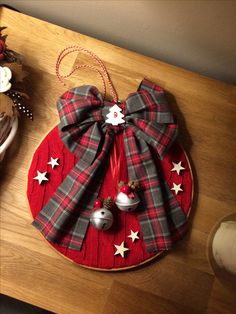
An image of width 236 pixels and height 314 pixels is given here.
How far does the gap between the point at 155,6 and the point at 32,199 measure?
44 centimetres

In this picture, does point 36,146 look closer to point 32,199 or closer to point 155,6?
point 32,199

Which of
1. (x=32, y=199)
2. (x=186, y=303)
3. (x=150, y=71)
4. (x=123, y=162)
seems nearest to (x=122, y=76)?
(x=150, y=71)

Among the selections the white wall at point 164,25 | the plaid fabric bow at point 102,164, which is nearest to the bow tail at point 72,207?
the plaid fabric bow at point 102,164

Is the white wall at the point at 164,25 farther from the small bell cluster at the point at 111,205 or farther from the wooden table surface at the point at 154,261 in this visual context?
the small bell cluster at the point at 111,205

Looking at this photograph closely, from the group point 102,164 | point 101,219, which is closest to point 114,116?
point 102,164

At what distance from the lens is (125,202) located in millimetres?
586

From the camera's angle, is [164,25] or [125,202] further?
[164,25]

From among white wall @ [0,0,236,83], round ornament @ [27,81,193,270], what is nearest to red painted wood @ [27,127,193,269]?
round ornament @ [27,81,193,270]

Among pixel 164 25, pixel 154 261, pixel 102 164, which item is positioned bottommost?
pixel 154 261

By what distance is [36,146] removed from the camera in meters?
0.67

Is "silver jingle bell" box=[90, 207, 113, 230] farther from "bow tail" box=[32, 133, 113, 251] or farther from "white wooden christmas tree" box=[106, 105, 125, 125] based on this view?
"white wooden christmas tree" box=[106, 105, 125, 125]

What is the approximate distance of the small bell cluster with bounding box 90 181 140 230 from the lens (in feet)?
1.90

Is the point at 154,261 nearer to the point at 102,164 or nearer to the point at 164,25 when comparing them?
the point at 102,164

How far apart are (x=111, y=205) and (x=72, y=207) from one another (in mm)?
70
